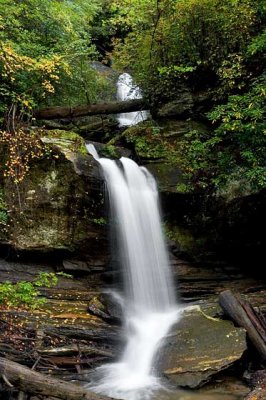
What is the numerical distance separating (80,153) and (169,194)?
7.75ft

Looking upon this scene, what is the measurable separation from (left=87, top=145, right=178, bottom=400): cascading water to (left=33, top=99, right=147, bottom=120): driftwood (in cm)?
207

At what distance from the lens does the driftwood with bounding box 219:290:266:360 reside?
6387 mm

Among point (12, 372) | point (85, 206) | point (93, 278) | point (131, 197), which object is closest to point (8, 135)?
point (85, 206)

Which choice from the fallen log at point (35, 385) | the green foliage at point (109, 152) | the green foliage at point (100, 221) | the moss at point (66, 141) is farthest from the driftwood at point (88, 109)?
the fallen log at point (35, 385)

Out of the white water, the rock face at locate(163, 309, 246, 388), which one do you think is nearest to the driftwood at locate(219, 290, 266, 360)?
the rock face at locate(163, 309, 246, 388)

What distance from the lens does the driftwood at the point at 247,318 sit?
6387 mm

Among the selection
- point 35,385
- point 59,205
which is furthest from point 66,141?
point 35,385

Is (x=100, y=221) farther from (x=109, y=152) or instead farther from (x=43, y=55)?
(x=43, y=55)

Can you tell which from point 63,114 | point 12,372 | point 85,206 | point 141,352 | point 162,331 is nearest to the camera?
point 12,372

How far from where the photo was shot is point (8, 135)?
814 centimetres

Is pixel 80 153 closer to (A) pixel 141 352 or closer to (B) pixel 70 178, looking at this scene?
(B) pixel 70 178

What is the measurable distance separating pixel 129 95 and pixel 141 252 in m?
6.21

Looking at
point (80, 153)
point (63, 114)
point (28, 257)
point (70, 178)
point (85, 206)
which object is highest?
point (63, 114)

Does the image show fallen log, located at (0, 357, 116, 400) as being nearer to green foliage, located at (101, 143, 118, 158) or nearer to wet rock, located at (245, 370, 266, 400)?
wet rock, located at (245, 370, 266, 400)
